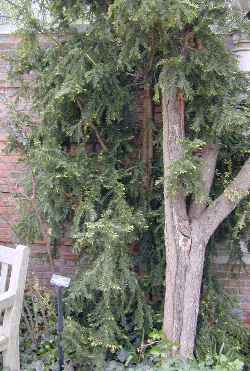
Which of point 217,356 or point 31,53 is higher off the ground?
point 31,53

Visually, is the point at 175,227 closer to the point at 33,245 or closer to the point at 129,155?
the point at 129,155

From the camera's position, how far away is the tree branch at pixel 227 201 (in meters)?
2.78

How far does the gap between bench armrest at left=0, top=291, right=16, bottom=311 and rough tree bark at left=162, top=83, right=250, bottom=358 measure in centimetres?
108

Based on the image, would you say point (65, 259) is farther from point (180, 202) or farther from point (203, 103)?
point (203, 103)

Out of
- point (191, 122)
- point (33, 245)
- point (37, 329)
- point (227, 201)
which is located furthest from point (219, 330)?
point (33, 245)

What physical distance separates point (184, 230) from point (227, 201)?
1.14 feet

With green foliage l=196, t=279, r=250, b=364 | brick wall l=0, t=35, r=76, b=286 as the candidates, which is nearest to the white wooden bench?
brick wall l=0, t=35, r=76, b=286

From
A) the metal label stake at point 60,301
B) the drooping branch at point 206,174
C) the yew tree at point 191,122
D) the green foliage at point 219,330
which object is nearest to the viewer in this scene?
the yew tree at point 191,122

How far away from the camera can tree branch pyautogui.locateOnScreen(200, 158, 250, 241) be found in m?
2.78

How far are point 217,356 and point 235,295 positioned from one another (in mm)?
983

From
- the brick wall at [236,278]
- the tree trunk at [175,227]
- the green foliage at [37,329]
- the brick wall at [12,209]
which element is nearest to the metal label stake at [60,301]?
the green foliage at [37,329]

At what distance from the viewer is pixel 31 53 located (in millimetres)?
3143

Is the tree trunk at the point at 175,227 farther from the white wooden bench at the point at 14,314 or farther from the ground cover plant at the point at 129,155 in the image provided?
the white wooden bench at the point at 14,314

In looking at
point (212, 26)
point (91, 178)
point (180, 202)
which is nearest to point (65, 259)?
point (91, 178)
